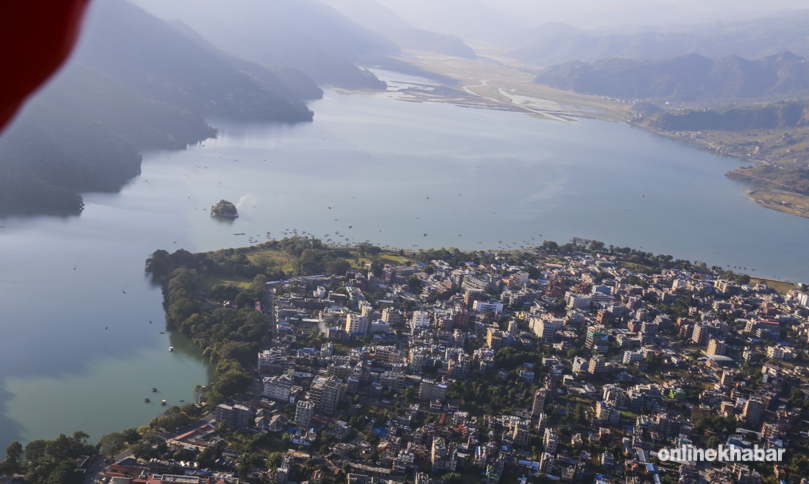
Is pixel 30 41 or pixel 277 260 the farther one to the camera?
pixel 277 260

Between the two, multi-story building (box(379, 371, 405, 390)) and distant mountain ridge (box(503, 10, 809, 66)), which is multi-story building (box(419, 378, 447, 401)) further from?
distant mountain ridge (box(503, 10, 809, 66))

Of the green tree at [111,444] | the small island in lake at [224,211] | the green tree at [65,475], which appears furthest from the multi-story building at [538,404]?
the small island in lake at [224,211]

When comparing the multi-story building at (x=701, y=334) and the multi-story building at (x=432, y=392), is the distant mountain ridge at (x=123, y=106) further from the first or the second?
the multi-story building at (x=701, y=334)

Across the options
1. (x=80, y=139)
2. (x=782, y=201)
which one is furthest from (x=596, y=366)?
(x=782, y=201)

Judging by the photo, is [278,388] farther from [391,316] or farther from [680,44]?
[680,44]

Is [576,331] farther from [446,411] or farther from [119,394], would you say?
[119,394]

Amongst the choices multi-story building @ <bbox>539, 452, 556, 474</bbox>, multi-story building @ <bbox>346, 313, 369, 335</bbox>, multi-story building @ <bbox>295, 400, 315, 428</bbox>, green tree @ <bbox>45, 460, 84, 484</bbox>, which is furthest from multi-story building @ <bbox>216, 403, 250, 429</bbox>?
multi-story building @ <bbox>539, 452, 556, 474</bbox>

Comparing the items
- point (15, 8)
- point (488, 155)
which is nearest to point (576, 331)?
point (15, 8)
